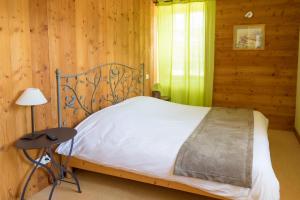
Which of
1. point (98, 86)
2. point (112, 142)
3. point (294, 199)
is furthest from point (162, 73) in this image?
point (294, 199)

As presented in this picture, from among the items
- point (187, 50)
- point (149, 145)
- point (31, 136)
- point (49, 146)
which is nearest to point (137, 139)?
point (149, 145)

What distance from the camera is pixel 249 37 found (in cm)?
467

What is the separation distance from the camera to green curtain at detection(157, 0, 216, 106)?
190 inches

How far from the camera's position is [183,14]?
16.1ft

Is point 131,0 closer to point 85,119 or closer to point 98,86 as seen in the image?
point 98,86

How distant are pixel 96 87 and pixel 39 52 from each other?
968 millimetres

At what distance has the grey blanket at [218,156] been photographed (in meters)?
1.88

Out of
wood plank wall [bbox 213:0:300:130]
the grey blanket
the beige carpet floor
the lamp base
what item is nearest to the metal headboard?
the lamp base

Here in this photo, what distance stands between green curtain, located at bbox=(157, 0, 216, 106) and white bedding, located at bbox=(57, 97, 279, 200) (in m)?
1.81

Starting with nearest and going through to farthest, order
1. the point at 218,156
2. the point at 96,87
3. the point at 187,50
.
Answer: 1. the point at 218,156
2. the point at 96,87
3. the point at 187,50

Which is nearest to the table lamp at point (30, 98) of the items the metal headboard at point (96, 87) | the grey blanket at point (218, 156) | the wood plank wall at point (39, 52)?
the wood plank wall at point (39, 52)

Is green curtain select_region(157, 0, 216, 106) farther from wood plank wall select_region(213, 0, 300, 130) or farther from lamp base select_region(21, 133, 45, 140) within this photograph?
lamp base select_region(21, 133, 45, 140)

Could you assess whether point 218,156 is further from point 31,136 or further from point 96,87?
point 96,87

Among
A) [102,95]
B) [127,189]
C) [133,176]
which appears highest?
[102,95]
